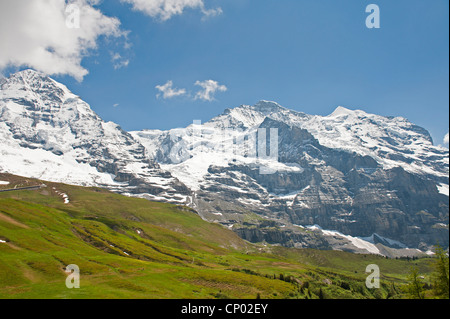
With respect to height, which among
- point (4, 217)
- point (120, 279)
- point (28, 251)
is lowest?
point (120, 279)

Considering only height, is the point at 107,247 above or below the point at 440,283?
above

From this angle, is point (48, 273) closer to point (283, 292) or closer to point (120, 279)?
point (120, 279)

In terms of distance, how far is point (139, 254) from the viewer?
382ft

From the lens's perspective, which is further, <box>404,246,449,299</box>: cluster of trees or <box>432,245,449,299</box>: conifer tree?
<box>404,246,449,299</box>: cluster of trees

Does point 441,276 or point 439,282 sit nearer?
point 441,276

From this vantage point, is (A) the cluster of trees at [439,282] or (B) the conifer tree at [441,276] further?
(A) the cluster of trees at [439,282]

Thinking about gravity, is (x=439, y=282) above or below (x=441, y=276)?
below
